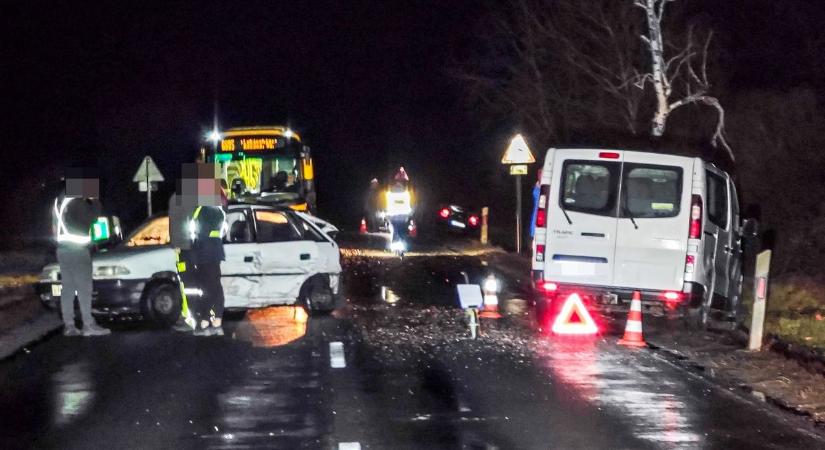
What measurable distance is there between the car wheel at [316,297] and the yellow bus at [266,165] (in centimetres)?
1011

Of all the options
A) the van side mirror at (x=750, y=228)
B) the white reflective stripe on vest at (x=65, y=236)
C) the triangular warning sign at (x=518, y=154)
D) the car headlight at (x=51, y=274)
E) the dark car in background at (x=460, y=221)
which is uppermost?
the triangular warning sign at (x=518, y=154)

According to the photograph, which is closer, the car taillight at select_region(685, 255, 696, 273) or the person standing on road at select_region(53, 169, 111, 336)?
the person standing on road at select_region(53, 169, 111, 336)

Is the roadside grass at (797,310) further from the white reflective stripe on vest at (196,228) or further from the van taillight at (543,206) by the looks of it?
the white reflective stripe on vest at (196,228)

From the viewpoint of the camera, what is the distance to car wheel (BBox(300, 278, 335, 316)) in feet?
51.9

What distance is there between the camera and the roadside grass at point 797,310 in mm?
14422

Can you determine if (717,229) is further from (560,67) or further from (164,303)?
(560,67)

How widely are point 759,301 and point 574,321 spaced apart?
2.29 meters

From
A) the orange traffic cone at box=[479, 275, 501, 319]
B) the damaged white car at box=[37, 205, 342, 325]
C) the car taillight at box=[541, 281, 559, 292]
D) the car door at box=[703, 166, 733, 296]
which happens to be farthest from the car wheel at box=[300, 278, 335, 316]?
the car door at box=[703, 166, 733, 296]

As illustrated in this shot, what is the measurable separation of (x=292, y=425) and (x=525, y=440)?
71.3 inches

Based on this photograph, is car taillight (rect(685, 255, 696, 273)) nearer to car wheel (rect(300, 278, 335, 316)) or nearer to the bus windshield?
car wheel (rect(300, 278, 335, 316))

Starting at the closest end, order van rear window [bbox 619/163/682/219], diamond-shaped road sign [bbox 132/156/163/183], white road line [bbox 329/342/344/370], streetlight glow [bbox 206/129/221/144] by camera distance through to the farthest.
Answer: white road line [bbox 329/342/344/370], van rear window [bbox 619/163/682/219], streetlight glow [bbox 206/129/221/144], diamond-shaped road sign [bbox 132/156/163/183]

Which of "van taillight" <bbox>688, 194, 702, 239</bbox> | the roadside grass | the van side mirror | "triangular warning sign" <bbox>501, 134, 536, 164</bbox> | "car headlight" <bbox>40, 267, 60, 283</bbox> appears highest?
"triangular warning sign" <bbox>501, 134, 536, 164</bbox>

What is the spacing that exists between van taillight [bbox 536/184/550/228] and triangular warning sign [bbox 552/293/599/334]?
1.03m

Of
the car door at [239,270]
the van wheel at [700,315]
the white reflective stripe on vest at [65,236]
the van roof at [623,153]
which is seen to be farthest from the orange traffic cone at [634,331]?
the white reflective stripe on vest at [65,236]
